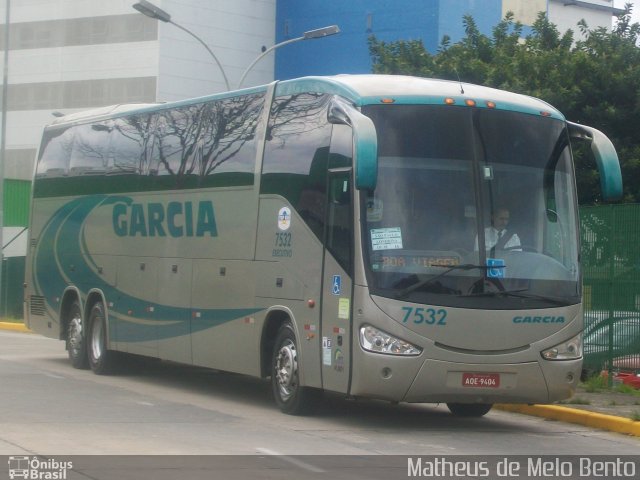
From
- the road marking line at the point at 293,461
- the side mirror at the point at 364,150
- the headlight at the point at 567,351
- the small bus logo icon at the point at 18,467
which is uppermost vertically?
the side mirror at the point at 364,150

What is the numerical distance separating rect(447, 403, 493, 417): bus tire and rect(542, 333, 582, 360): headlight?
1.64 meters

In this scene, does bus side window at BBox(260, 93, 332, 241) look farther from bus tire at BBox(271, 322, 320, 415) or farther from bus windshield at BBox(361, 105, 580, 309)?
bus tire at BBox(271, 322, 320, 415)

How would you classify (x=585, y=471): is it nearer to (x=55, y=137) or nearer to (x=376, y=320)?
(x=376, y=320)

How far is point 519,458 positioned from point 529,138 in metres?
3.62

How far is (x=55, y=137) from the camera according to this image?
1955 centimetres

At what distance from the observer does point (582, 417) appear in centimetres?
1312

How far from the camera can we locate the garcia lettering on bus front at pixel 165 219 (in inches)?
579

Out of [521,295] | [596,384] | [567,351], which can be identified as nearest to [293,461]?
[521,295]

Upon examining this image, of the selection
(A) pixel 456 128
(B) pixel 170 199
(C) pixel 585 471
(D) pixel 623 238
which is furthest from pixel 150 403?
(D) pixel 623 238

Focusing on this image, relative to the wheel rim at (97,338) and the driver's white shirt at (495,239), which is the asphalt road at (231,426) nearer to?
the wheel rim at (97,338)

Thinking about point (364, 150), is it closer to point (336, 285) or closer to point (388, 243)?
point (388, 243)

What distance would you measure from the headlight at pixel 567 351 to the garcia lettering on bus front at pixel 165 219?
A: 4.60 meters

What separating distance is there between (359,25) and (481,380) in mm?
44375

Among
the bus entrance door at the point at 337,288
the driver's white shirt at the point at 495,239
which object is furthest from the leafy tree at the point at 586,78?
the bus entrance door at the point at 337,288
